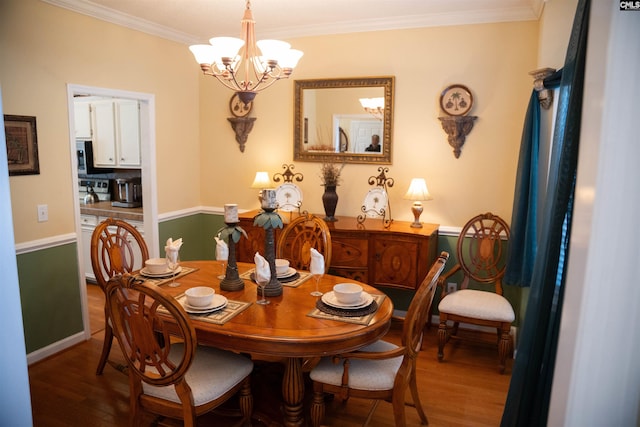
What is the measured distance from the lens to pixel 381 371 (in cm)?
218

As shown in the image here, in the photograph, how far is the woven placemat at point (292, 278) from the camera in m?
2.62

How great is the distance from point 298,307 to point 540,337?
3.84 ft

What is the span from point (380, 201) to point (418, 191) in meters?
0.37

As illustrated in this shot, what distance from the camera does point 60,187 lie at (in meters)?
3.29

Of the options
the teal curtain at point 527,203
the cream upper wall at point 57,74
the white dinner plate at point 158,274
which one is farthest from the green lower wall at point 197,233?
the teal curtain at point 527,203

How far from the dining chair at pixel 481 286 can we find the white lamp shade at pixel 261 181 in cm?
180

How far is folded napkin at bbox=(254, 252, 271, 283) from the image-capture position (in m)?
2.22

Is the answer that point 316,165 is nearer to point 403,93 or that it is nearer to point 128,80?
point 403,93

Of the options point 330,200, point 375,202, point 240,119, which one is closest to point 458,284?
point 375,202

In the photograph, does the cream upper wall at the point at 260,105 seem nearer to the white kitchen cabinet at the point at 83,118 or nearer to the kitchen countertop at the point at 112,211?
the kitchen countertop at the point at 112,211

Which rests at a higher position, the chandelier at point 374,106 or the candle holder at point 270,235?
the chandelier at point 374,106

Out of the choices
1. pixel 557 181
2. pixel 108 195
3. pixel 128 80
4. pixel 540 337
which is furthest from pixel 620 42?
pixel 108 195

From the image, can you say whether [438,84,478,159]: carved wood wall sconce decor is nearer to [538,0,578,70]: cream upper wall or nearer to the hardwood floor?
[538,0,578,70]: cream upper wall

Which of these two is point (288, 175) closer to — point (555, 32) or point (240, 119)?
point (240, 119)
